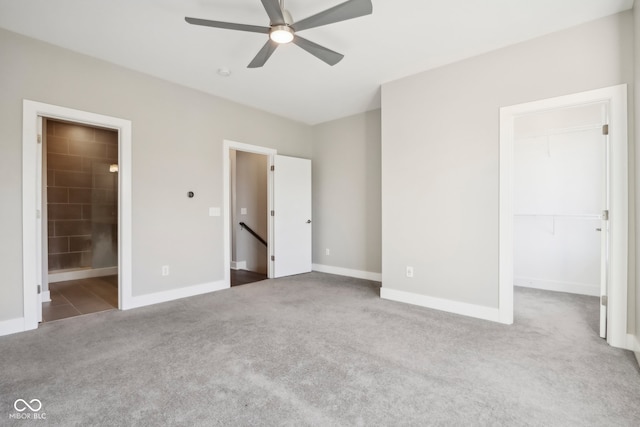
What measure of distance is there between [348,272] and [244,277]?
70.6 inches

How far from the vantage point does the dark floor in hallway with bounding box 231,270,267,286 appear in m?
4.79

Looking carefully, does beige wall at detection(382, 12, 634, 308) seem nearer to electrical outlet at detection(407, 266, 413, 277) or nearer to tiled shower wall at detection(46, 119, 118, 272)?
electrical outlet at detection(407, 266, 413, 277)

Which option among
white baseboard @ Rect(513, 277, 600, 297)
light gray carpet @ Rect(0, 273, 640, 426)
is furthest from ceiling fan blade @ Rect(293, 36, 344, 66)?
white baseboard @ Rect(513, 277, 600, 297)

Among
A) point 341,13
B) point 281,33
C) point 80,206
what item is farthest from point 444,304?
point 80,206

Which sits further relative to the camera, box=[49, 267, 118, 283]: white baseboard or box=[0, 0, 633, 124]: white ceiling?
box=[49, 267, 118, 283]: white baseboard

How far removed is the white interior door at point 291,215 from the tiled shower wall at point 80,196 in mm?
3119

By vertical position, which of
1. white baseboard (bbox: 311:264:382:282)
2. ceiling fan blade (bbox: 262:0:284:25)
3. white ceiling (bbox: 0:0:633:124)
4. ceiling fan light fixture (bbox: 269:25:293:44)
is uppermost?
white ceiling (bbox: 0:0:633:124)

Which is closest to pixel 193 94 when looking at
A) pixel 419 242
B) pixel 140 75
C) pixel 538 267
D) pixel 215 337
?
pixel 140 75

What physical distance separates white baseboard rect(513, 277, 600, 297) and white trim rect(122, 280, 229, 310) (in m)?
4.32

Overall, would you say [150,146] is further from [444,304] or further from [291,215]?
[444,304]

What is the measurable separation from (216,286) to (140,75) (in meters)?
2.82

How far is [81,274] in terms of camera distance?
5.09 metres

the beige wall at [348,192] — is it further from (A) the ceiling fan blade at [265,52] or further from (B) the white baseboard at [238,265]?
(A) the ceiling fan blade at [265,52]

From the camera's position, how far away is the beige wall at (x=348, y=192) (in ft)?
16.1
